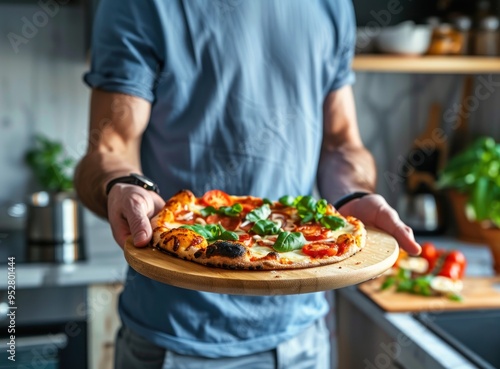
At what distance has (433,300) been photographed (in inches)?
77.7

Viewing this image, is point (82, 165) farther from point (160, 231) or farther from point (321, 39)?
point (321, 39)

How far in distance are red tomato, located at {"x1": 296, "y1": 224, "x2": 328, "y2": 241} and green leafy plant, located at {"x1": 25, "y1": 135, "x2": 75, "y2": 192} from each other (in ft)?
4.51

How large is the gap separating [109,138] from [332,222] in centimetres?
43

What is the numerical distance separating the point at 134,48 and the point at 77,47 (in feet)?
4.22

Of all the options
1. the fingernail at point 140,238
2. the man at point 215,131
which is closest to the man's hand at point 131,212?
the fingernail at point 140,238

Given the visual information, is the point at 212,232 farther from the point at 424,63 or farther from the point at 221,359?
the point at 424,63

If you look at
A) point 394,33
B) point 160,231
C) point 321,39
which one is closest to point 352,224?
point 160,231

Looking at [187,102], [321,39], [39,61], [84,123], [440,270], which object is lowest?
[440,270]

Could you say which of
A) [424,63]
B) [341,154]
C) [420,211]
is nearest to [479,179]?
[420,211]

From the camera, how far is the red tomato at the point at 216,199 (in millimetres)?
1283

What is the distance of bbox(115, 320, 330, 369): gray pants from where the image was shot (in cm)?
137

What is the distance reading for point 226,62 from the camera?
1420mm

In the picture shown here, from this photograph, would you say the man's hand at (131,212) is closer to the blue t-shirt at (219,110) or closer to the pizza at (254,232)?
the pizza at (254,232)

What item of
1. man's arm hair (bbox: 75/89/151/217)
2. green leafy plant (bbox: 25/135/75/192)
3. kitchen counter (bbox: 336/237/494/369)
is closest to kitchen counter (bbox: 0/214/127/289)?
green leafy plant (bbox: 25/135/75/192)
